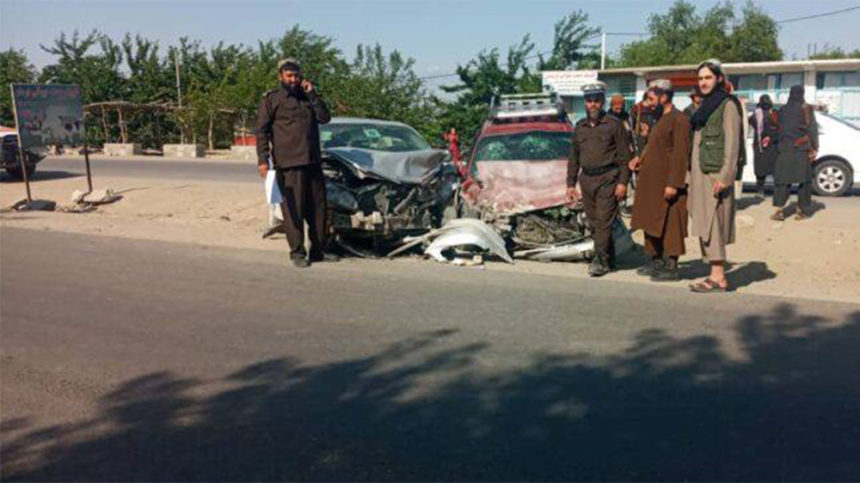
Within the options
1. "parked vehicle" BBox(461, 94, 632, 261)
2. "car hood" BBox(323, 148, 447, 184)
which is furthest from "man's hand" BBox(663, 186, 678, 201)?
"car hood" BBox(323, 148, 447, 184)

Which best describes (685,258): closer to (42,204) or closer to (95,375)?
(95,375)

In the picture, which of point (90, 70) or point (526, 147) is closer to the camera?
point (526, 147)

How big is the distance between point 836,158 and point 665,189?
27.0ft

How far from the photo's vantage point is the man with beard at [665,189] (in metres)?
6.81

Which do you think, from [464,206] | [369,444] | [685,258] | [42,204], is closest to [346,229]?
[464,206]

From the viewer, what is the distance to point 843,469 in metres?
3.26

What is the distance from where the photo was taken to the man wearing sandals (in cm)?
640

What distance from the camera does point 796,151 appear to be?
10.3 m

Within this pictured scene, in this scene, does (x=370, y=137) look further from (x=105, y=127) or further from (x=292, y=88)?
(x=105, y=127)

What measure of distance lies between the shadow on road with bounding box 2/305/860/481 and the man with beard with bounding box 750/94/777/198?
22.3 ft

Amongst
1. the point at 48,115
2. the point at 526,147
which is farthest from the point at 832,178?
the point at 48,115

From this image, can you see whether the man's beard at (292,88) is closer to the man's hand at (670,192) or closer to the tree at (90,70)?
the man's hand at (670,192)

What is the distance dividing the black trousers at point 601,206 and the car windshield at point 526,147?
158cm

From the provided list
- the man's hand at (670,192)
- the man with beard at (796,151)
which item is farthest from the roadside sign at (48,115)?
the man with beard at (796,151)
